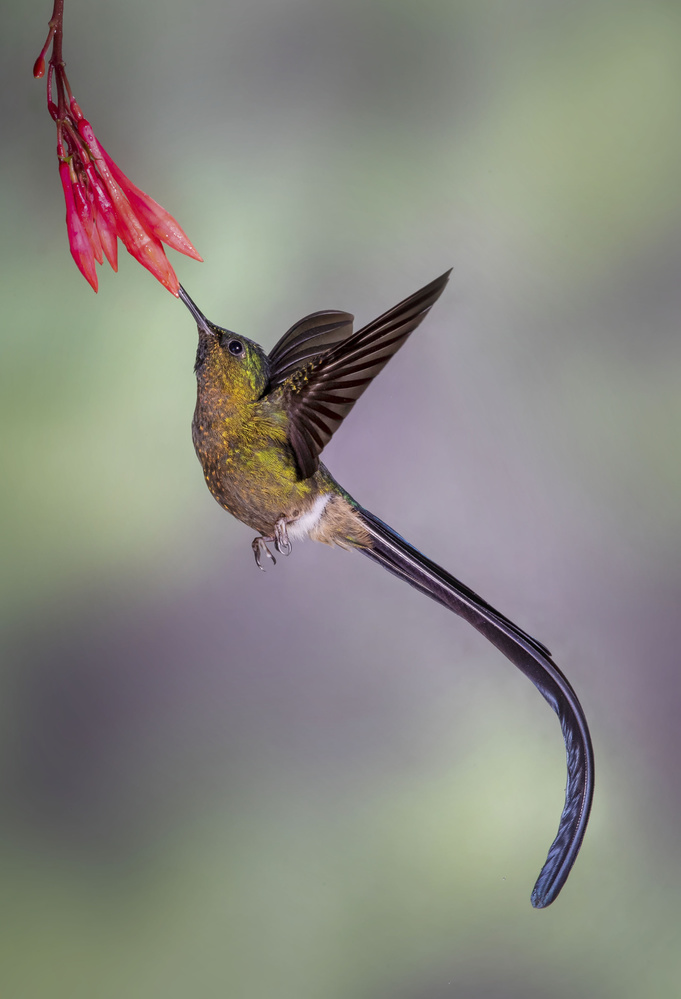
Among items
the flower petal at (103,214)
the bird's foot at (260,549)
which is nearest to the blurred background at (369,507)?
the bird's foot at (260,549)

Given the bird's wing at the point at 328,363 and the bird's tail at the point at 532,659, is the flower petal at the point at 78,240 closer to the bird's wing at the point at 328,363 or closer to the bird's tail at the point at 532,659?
the bird's wing at the point at 328,363

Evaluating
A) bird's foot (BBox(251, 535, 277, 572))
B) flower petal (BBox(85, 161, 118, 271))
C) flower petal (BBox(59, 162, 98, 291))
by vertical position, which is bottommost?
bird's foot (BBox(251, 535, 277, 572))

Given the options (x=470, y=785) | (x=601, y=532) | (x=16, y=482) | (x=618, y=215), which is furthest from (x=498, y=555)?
(x=16, y=482)

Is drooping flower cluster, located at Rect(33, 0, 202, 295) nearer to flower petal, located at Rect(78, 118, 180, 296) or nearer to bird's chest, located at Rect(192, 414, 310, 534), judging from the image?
flower petal, located at Rect(78, 118, 180, 296)

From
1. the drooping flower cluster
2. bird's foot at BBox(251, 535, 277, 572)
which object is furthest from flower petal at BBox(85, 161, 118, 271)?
bird's foot at BBox(251, 535, 277, 572)

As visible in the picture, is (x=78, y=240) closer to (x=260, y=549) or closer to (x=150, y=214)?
(x=150, y=214)

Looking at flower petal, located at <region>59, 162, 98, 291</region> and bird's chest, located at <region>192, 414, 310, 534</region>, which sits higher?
flower petal, located at <region>59, 162, 98, 291</region>
